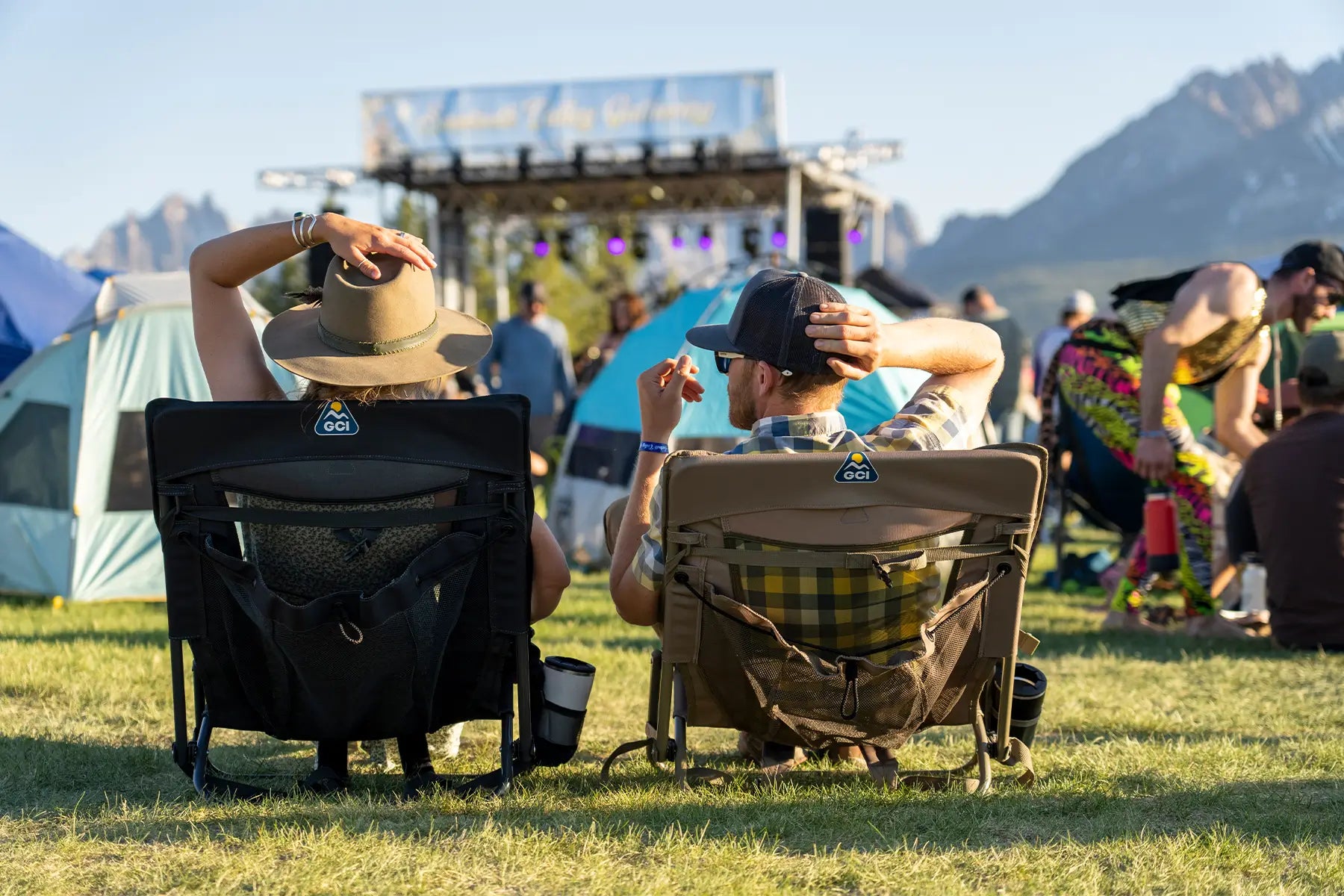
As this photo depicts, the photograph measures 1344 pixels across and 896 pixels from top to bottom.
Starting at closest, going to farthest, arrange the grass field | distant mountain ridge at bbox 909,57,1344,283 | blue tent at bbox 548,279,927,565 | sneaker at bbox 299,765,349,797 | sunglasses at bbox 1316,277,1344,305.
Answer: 1. the grass field
2. sneaker at bbox 299,765,349,797
3. sunglasses at bbox 1316,277,1344,305
4. blue tent at bbox 548,279,927,565
5. distant mountain ridge at bbox 909,57,1344,283

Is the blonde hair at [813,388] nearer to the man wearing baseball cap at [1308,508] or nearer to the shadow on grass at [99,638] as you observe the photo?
the man wearing baseball cap at [1308,508]

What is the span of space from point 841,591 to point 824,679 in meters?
0.20

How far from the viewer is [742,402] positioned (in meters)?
3.12

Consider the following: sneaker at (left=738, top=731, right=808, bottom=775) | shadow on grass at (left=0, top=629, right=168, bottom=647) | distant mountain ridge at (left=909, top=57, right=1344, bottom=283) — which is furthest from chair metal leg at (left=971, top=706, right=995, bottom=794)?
distant mountain ridge at (left=909, top=57, right=1344, bottom=283)

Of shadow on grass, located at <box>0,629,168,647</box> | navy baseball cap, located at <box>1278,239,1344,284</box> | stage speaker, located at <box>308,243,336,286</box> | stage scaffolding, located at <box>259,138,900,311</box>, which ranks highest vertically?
stage scaffolding, located at <box>259,138,900,311</box>

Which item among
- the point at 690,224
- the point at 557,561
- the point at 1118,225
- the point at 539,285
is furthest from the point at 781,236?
the point at 1118,225

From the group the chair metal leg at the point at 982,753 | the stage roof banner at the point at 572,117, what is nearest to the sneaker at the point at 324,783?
the chair metal leg at the point at 982,753

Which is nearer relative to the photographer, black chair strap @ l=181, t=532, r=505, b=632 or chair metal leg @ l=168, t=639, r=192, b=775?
black chair strap @ l=181, t=532, r=505, b=632

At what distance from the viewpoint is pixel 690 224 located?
25.9m

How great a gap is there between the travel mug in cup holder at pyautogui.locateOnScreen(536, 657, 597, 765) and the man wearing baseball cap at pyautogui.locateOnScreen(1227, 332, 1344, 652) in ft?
10.7

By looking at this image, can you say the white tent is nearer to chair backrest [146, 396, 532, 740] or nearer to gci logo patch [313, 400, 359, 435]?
chair backrest [146, 396, 532, 740]

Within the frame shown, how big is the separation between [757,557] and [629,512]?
1.24 feet

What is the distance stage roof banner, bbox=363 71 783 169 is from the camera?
71.7 ft

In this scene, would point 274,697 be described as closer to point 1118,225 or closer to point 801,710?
point 801,710
